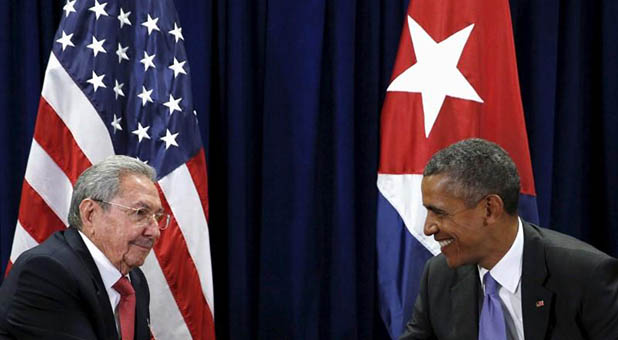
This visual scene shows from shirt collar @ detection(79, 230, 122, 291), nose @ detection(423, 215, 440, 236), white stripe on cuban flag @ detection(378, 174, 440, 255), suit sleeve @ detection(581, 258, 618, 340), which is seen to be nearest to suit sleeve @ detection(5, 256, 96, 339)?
shirt collar @ detection(79, 230, 122, 291)

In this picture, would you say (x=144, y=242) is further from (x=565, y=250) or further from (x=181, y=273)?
(x=565, y=250)

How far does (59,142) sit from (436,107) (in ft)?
5.85

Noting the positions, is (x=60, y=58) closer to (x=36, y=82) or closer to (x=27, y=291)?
(x=36, y=82)

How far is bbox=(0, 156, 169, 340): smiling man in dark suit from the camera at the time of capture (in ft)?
7.80

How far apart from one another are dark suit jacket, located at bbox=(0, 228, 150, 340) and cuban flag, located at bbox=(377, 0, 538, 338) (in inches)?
73.1

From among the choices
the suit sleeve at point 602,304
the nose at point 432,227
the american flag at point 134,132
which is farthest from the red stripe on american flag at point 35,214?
the suit sleeve at point 602,304

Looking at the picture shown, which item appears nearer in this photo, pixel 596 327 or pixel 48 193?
pixel 596 327

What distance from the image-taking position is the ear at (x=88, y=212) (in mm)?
2629

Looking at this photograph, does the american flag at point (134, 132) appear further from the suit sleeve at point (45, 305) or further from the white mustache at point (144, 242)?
the suit sleeve at point (45, 305)

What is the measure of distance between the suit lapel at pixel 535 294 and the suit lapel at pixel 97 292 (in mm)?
1294

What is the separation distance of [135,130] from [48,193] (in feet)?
1.53

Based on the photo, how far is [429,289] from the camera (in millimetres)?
2836

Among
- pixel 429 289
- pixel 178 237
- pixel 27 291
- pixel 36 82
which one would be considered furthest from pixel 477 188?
pixel 36 82

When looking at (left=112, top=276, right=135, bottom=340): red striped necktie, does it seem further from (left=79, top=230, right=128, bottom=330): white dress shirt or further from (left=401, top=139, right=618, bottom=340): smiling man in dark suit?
(left=401, top=139, right=618, bottom=340): smiling man in dark suit
